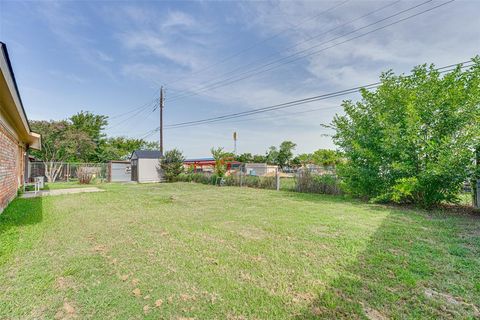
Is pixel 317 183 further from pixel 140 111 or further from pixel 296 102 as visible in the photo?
pixel 140 111

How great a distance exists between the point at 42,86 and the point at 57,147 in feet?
27.4

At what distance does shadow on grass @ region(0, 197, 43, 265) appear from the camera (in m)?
3.32

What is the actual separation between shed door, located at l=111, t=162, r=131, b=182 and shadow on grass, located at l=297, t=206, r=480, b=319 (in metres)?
19.4

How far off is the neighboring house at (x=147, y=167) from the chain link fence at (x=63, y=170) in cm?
288

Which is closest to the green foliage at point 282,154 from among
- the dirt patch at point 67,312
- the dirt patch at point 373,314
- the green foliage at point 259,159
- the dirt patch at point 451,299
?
the green foliage at point 259,159

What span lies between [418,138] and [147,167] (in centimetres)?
1743

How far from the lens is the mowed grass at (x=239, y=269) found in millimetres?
1956

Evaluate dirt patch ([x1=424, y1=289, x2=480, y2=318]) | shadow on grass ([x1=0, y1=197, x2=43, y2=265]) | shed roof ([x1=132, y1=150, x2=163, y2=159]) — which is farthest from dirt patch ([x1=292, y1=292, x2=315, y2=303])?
shed roof ([x1=132, y1=150, x2=163, y2=159])

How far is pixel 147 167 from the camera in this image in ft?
60.4

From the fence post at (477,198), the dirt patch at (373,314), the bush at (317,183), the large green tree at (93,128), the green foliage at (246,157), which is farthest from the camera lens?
the green foliage at (246,157)

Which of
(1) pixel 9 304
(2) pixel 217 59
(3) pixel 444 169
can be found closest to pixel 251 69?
(2) pixel 217 59

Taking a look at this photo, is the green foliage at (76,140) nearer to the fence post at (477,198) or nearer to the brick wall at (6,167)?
the brick wall at (6,167)

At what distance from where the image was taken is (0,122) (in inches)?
204

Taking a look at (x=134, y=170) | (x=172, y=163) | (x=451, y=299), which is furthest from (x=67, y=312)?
(x=134, y=170)
